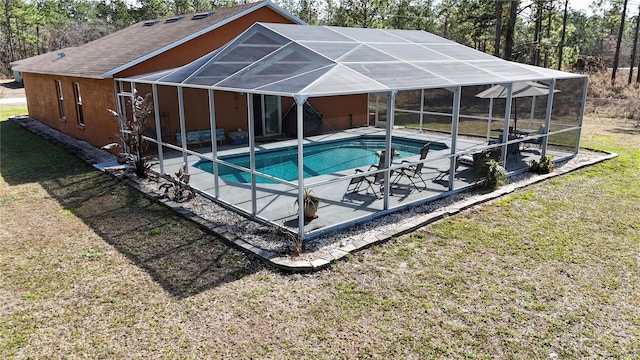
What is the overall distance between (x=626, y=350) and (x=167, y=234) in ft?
20.0

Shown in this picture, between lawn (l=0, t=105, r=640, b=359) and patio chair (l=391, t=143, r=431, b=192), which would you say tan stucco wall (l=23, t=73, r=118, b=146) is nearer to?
lawn (l=0, t=105, r=640, b=359)

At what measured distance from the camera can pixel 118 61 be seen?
38.4ft

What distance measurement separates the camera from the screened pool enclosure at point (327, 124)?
7.28 meters

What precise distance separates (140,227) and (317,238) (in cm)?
299

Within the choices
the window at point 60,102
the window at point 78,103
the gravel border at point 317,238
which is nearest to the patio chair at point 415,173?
the gravel border at point 317,238

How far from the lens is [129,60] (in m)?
11.4

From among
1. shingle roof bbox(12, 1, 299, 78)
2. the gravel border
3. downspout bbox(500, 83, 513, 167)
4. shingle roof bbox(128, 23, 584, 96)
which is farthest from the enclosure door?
downspout bbox(500, 83, 513, 167)

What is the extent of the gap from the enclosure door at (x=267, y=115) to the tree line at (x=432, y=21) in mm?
12747

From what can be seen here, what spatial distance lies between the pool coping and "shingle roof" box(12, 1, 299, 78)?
3302 millimetres

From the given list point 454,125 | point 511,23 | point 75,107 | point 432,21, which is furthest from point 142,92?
point 432,21

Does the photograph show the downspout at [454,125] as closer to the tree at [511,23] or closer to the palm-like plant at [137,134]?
the palm-like plant at [137,134]

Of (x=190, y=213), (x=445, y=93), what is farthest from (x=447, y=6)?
(x=190, y=213)

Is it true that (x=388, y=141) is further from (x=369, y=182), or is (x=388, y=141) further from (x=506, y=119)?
(x=506, y=119)

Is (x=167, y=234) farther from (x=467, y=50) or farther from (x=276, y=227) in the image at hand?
(x=467, y=50)
